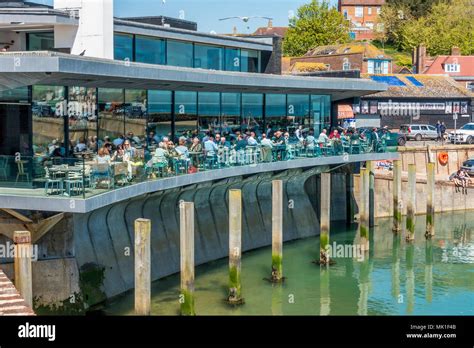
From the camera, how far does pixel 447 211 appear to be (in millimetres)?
52625

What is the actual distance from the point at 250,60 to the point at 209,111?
7.33 m

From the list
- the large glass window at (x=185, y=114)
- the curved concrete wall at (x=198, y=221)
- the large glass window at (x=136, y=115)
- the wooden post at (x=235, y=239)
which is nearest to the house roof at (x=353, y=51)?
the curved concrete wall at (x=198, y=221)

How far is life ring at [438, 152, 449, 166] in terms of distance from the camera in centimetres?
5825

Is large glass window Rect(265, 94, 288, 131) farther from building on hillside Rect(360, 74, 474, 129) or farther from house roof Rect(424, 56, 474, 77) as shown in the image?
house roof Rect(424, 56, 474, 77)

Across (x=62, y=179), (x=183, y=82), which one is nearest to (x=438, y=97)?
(x=183, y=82)

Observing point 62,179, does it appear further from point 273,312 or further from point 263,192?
point 263,192

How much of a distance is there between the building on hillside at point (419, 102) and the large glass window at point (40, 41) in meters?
41.6

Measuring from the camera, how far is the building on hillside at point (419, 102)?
2832 inches

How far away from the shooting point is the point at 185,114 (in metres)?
35.8

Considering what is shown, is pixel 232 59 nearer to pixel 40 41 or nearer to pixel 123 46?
pixel 123 46

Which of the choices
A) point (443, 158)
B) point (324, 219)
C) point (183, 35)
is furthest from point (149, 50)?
point (443, 158)

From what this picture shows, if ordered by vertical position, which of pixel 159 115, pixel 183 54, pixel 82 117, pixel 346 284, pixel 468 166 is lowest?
pixel 346 284

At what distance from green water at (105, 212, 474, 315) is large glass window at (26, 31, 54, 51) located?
28.3 feet

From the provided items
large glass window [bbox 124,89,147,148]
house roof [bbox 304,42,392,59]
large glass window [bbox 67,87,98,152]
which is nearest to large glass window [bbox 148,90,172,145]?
large glass window [bbox 124,89,147,148]
